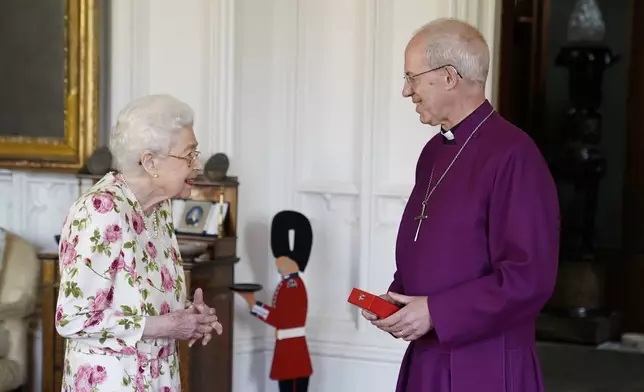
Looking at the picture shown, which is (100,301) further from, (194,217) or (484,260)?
(194,217)

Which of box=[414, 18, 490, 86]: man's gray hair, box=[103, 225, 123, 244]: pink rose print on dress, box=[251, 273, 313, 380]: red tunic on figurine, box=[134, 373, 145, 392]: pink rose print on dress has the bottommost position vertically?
box=[251, 273, 313, 380]: red tunic on figurine

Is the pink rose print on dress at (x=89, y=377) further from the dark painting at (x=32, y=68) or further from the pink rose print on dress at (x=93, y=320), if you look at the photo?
the dark painting at (x=32, y=68)

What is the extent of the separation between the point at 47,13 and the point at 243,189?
139cm

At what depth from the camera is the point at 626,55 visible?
7.49m

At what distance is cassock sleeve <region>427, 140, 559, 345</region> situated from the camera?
2320 mm

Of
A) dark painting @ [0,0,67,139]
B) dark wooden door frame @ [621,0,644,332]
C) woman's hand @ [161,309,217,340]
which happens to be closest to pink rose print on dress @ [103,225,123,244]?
woman's hand @ [161,309,217,340]

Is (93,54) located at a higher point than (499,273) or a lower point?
higher

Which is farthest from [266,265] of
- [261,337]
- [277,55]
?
[277,55]

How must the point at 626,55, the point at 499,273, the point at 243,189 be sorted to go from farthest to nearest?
the point at 626,55 → the point at 243,189 → the point at 499,273

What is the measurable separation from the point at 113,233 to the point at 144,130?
1.08ft

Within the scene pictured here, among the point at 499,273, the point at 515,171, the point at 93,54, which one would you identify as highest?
the point at 93,54

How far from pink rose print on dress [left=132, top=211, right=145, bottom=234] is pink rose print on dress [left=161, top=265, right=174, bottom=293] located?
0.47 feet

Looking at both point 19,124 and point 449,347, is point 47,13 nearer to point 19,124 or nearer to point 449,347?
point 19,124

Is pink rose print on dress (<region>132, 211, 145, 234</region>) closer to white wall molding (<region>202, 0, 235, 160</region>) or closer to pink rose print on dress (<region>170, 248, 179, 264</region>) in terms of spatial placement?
pink rose print on dress (<region>170, 248, 179, 264</region>)
